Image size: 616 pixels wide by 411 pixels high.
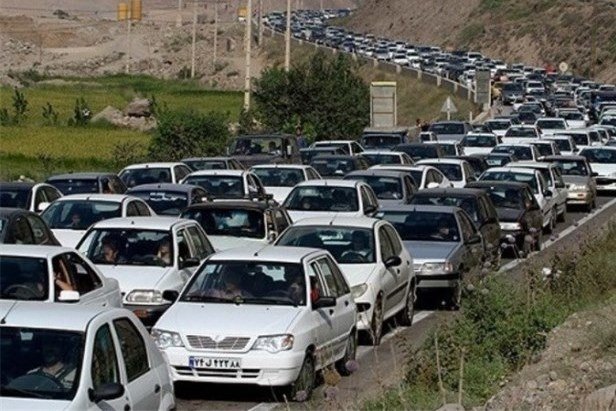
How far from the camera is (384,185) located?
31047 millimetres

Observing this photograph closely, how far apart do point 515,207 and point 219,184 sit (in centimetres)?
589

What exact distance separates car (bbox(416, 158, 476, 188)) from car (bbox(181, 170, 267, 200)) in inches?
286

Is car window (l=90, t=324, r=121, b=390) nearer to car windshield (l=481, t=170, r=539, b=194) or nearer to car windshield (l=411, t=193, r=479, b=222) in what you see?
car windshield (l=411, t=193, r=479, b=222)

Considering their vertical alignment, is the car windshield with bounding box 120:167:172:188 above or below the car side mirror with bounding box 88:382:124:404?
below

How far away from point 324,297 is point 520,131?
40793mm

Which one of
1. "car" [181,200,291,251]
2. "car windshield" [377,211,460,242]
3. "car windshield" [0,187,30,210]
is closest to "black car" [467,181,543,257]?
"car windshield" [377,211,460,242]

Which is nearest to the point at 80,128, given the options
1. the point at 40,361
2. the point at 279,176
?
the point at 279,176

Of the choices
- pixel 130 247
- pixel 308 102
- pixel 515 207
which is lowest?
pixel 308 102

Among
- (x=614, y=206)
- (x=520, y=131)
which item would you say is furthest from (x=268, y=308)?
(x=520, y=131)

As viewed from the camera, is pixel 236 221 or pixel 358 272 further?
pixel 236 221

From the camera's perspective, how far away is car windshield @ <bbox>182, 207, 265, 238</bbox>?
75.4ft

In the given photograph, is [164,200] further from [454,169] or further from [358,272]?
[454,169]

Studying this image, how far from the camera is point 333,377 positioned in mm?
11805

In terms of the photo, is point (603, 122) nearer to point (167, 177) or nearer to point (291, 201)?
point (167, 177)
